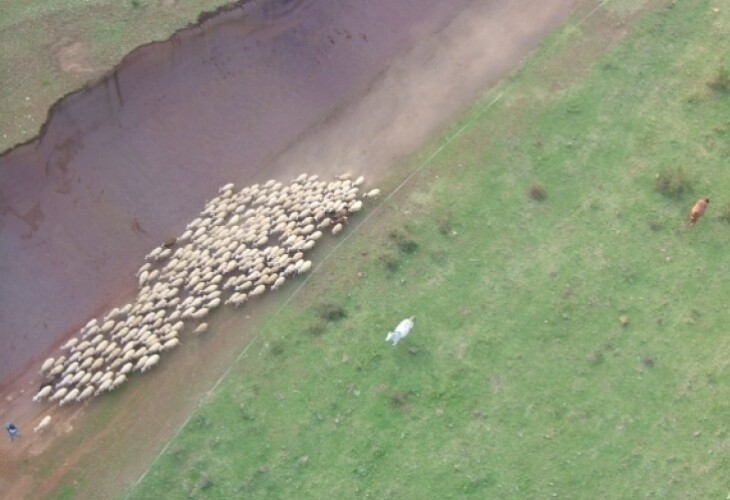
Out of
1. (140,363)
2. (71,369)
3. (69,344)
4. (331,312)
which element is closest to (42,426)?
(71,369)

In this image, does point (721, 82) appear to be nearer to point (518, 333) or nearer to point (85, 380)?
point (518, 333)

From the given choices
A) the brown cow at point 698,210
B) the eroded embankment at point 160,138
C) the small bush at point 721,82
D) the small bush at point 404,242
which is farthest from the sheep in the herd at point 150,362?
the small bush at point 721,82

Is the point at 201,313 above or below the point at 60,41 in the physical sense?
below

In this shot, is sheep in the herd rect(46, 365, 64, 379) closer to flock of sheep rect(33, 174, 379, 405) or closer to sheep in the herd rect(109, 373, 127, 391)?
flock of sheep rect(33, 174, 379, 405)

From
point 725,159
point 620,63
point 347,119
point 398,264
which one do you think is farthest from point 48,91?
point 725,159

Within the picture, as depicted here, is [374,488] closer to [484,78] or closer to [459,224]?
[459,224]

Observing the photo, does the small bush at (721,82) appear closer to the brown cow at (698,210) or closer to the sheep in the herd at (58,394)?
the brown cow at (698,210)
